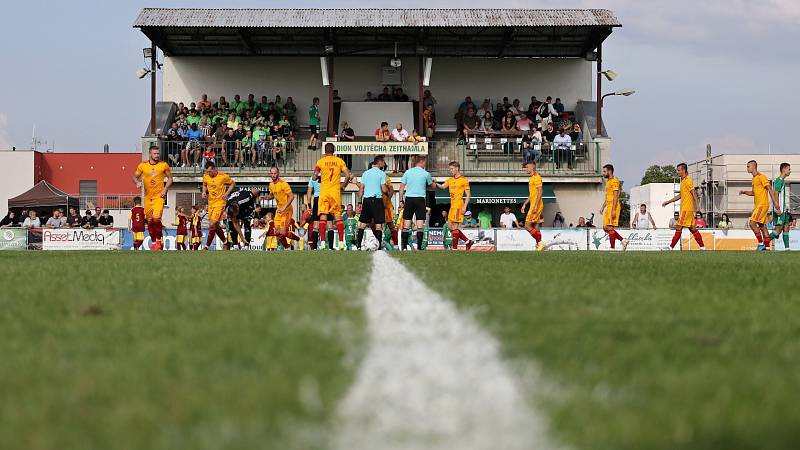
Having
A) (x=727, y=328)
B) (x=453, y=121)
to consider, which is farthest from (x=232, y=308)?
(x=453, y=121)

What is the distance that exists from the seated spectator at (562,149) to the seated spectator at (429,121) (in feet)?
14.2

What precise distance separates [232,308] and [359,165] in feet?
98.7

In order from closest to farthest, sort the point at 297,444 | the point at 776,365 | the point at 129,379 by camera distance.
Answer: the point at 297,444 → the point at 129,379 → the point at 776,365

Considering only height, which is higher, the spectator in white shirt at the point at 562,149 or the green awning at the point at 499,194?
the spectator in white shirt at the point at 562,149

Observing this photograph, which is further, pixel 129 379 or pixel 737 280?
pixel 737 280

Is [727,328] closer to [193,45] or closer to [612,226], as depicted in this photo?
[612,226]

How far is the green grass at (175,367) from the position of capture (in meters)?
2.21

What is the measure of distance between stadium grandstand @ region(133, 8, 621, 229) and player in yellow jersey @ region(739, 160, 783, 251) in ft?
40.8

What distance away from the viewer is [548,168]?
1382 inches

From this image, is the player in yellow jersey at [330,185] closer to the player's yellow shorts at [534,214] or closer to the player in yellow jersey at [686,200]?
the player's yellow shorts at [534,214]

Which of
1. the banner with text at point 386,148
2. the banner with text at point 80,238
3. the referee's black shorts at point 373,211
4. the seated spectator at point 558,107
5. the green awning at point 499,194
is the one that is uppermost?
the seated spectator at point 558,107

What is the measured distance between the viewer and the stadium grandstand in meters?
34.7

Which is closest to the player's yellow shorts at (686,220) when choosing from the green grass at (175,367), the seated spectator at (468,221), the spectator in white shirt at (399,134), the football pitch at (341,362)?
the seated spectator at (468,221)

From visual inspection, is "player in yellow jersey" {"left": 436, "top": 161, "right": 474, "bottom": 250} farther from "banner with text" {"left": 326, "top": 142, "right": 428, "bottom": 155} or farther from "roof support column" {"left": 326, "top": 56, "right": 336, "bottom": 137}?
"roof support column" {"left": 326, "top": 56, "right": 336, "bottom": 137}
